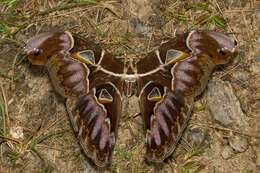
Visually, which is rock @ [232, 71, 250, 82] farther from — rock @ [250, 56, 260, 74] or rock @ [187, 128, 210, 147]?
rock @ [187, 128, 210, 147]

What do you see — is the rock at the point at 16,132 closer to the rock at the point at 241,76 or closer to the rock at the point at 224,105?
the rock at the point at 224,105

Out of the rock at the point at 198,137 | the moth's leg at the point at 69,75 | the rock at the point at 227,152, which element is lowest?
the rock at the point at 227,152

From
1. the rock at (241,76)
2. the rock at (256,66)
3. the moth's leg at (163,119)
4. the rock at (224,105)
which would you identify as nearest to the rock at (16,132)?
the moth's leg at (163,119)

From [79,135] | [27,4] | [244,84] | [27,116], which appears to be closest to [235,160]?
[244,84]

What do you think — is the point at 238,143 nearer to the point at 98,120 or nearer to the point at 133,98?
the point at 133,98

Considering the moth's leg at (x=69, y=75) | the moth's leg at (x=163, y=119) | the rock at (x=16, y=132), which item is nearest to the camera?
the moth's leg at (x=163, y=119)

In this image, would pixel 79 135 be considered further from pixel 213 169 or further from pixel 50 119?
pixel 213 169

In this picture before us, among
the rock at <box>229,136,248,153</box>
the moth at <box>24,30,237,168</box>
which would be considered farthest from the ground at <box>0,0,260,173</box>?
the moth at <box>24,30,237,168</box>
